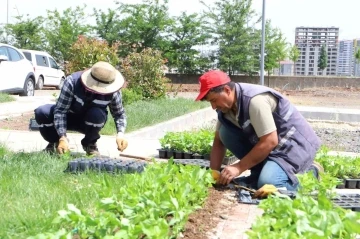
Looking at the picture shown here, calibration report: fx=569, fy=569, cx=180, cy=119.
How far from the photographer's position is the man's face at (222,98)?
436 cm

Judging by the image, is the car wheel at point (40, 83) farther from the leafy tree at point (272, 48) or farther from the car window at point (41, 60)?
the leafy tree at point (272, 48)

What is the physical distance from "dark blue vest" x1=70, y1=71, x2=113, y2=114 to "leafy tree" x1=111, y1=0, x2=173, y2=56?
2732 cm

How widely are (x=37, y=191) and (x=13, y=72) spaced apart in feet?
41.8

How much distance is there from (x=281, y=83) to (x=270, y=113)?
31.2 metres

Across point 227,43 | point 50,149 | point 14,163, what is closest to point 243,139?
point 14,163

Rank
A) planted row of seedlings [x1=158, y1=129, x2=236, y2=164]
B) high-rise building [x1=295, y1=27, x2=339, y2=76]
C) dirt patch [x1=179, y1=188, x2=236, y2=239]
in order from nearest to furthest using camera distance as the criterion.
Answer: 1. dirt patch [x1=179, y1=188, x2=236, y2=239]
2. planted row of seedlings [x1=158, y1=129, x2=236, y2=164]
3. high-rise building [x1=295, y1=27, x2=339, y2=76]

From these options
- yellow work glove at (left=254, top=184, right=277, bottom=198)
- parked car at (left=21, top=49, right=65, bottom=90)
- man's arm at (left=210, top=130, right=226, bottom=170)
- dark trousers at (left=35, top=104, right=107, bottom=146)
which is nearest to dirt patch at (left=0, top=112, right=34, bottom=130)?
dark trousers at (left=35, top=104, right=107, bottom=146)

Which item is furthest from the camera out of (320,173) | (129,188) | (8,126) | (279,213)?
(8,126)

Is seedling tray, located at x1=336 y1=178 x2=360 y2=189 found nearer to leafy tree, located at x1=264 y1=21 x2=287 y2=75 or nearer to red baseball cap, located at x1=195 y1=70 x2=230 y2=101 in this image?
red baseball cap, located at x1=195 y1=70 x2=230 y2=101

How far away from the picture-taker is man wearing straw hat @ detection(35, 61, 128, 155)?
5664 millimetres

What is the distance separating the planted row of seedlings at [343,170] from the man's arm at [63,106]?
263 cm

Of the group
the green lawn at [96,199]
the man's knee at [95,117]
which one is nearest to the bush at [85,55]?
the man's knee at [95,117]

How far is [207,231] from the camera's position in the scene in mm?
3480

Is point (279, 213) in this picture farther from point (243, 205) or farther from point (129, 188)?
point (243, 205)
